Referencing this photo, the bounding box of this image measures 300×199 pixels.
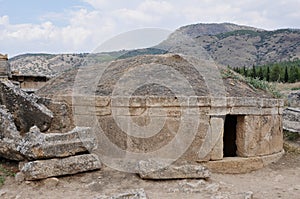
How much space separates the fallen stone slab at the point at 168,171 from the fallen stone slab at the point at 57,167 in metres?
0.81

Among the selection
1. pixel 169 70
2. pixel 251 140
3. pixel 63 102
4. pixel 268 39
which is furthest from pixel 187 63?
pixel 268 39

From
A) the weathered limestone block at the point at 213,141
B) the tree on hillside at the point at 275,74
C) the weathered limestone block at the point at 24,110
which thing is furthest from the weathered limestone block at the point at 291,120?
the tree on hillside at the point at 275,74

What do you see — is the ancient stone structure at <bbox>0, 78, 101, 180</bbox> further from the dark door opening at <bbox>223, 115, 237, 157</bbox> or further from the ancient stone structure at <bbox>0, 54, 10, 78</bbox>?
the ancient stone structure at <bbox>0, 54, 10, 78</bbox>

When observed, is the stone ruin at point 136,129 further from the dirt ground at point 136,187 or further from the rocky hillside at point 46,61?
the rocky hillside at point 46,61

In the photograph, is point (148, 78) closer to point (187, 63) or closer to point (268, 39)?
point (187, 63)

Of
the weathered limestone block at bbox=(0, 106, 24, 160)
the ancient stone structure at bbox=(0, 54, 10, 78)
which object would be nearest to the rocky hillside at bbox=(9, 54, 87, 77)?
the ancient stone structure at bbox=(0, 54, 10, 78)

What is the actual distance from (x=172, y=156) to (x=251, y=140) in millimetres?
1829

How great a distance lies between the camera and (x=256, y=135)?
7.12 metres

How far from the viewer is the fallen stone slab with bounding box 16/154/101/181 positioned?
16.9ft

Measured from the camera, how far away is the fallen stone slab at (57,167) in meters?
5.14

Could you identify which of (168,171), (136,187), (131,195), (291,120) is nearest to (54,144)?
(136,187)

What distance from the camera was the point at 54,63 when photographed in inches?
1912

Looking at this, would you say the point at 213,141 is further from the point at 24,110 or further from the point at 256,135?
the point at 24,110

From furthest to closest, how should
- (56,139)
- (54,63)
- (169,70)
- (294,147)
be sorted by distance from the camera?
1. (54,63)
2. (294,147)
3. (169,70)
4. (56,139)
